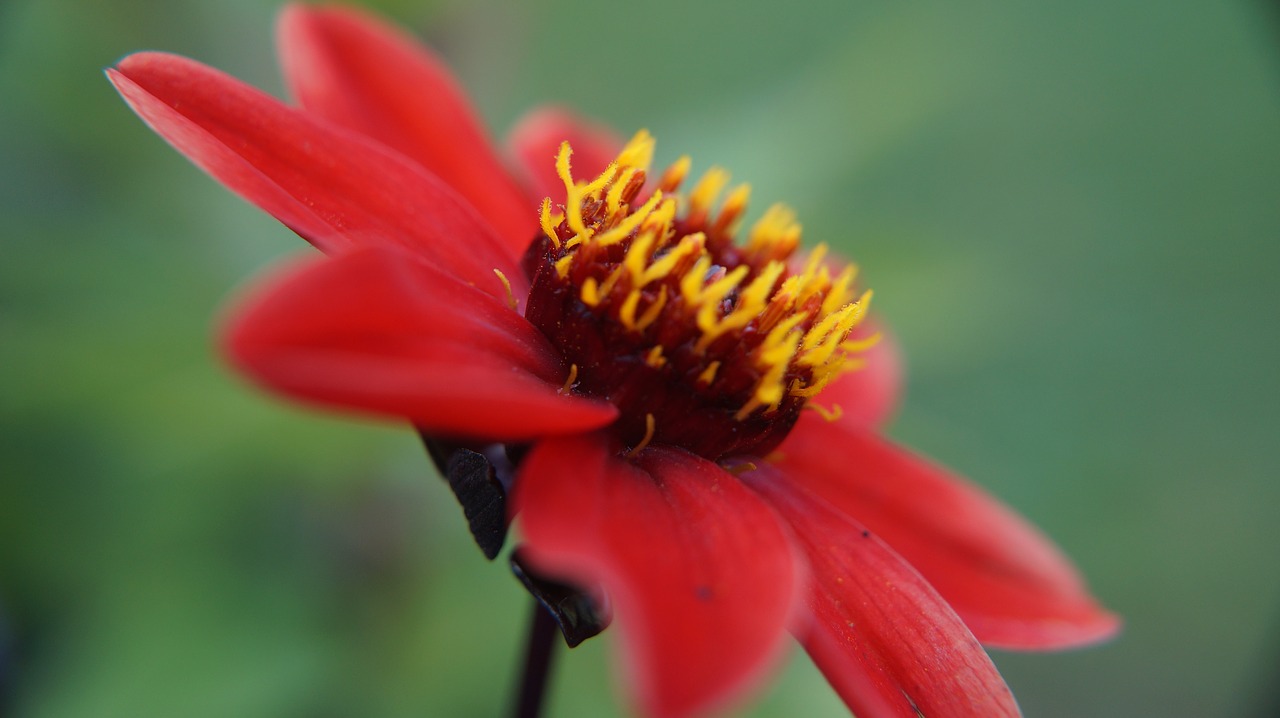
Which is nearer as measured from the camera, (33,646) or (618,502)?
(618,502)

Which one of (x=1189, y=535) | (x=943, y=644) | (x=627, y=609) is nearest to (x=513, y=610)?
(x=943, y=644)

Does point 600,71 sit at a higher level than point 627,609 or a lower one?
higher

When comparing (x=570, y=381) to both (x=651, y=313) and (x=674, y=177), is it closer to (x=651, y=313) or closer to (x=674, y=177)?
(x=651, y=313)

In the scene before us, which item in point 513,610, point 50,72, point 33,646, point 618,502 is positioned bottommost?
point 33,646

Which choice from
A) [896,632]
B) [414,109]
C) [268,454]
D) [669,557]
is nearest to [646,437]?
[669,557]

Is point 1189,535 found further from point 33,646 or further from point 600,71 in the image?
point 33,646

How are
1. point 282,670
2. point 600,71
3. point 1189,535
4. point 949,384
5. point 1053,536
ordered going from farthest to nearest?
point 600,71
point 949,384
point 1189,535
point 1053,536
point 282,670

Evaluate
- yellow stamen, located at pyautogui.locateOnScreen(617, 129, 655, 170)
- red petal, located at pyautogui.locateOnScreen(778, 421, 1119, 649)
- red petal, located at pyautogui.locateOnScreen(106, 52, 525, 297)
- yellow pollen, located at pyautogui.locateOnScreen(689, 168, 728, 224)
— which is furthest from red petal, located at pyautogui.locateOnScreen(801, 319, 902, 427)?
red petal, located at pyautogui.locateOnScreen(106, 52, 525, 297)

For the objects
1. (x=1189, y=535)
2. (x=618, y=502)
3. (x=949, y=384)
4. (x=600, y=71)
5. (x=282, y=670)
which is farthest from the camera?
(x=600, y=71)
